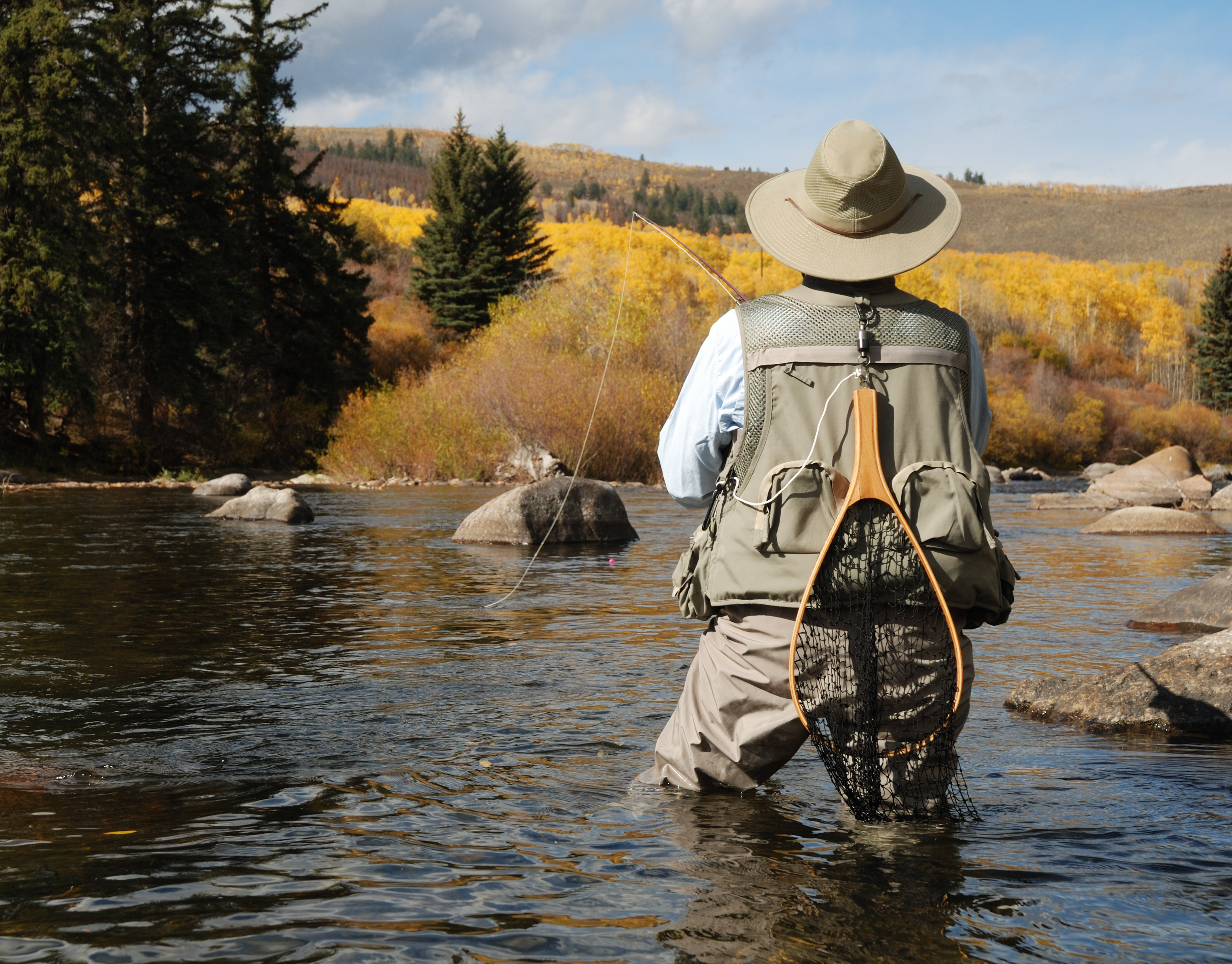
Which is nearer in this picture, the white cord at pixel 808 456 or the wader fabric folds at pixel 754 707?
the white cord at pixel 808 456

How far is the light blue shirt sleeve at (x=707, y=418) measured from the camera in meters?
3.21

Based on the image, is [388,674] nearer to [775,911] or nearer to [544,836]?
[544,836]

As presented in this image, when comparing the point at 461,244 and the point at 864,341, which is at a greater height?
the point at 461,244

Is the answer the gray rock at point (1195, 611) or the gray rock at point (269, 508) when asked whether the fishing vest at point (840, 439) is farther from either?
the gray rock at point (269, 508)

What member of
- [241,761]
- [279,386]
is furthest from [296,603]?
[279,386]

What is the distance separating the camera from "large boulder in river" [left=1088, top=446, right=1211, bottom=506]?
2461 centimetres

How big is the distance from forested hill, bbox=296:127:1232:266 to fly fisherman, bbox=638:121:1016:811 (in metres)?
114

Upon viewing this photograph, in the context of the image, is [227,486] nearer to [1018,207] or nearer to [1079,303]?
[1079,303]

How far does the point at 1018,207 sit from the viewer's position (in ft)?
525

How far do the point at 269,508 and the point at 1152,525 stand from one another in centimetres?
1275

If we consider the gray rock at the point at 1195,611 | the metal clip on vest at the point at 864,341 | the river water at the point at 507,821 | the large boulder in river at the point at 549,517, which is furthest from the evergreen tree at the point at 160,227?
the metal clip on vest at the point at 864,341

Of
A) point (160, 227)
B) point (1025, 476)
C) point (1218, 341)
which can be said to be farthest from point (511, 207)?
point (1218, 341)

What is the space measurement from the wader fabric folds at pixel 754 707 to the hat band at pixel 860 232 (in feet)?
3.34

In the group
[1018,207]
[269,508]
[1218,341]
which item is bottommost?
[269,508]
